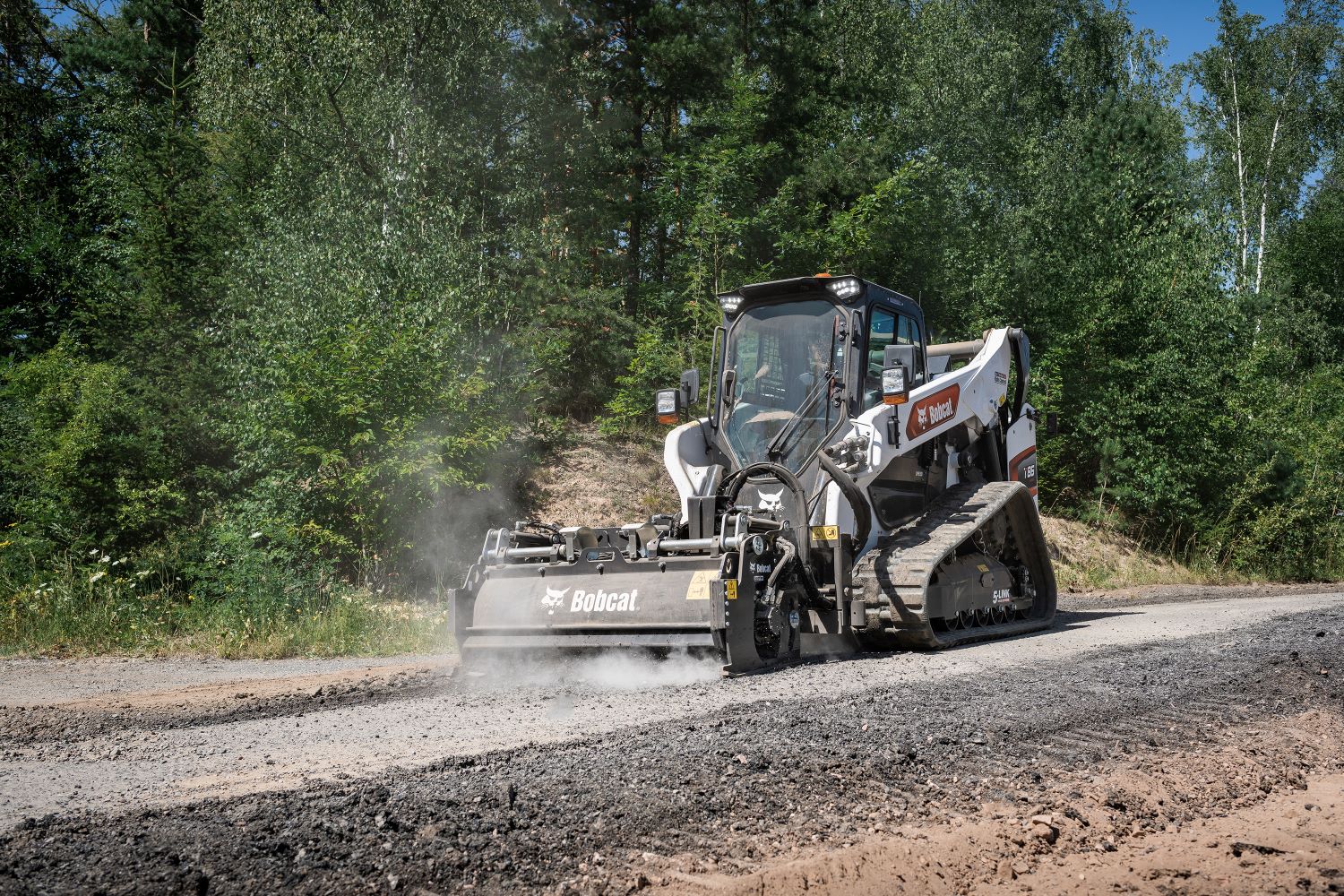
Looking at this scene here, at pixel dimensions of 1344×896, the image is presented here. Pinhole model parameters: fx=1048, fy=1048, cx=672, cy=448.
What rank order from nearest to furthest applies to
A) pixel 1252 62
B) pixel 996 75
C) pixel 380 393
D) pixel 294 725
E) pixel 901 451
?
pixel 294 725 → pixel 901 451 → pixel 380 393 → pixel 996 75 → pixel 1252 62

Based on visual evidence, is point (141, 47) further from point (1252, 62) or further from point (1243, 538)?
point (1252, 62)

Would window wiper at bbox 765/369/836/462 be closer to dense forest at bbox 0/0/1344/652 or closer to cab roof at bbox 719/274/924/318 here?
cab roof at bbox 719/274/924/318

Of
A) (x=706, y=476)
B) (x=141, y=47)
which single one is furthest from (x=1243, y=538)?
(x=141, y=47)

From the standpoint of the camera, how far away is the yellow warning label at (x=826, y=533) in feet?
27.1

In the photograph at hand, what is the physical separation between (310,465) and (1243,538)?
18.0 metres

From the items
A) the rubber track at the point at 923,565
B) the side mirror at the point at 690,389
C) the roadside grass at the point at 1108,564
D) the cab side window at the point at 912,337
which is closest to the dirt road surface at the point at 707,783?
the rubber track at the point at 923,565

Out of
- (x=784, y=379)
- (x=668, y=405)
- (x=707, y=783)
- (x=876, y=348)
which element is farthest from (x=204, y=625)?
(x=707, y=783)

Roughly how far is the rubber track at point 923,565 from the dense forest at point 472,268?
6967mm

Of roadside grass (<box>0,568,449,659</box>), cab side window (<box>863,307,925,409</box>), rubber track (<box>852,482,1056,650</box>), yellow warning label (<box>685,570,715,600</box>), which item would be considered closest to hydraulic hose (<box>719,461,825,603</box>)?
rubber track (<box>852,482,1056,650</box>)

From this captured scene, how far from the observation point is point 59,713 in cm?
667

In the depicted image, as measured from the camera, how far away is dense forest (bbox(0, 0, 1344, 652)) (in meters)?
14.1

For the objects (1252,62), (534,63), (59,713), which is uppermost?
(1252,62)

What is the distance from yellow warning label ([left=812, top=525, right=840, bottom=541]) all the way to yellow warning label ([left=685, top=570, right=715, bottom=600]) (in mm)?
1229

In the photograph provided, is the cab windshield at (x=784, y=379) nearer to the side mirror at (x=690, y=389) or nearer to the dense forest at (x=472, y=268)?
the side mirror at (x=690, y=389)
